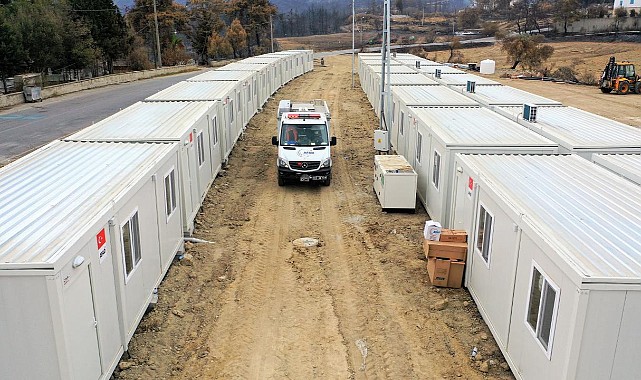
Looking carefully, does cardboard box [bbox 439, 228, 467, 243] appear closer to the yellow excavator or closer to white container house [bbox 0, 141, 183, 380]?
white container house [bbox 0, 141, 183, 380]

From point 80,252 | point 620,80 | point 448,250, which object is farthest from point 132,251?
A: point 620,80

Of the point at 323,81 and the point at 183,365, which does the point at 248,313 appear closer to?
the point at 183,365

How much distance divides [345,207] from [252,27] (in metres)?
78.0

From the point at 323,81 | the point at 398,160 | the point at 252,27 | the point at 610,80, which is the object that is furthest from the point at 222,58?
the point at 398,160

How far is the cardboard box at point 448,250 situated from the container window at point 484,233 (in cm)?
53

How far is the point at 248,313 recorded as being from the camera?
35.4ft

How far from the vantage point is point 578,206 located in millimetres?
9203

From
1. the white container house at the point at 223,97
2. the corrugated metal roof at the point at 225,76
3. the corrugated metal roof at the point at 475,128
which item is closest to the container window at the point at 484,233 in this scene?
the corrugated metal roof at the point at 475,128

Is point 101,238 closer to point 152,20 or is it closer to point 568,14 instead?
point 152,20

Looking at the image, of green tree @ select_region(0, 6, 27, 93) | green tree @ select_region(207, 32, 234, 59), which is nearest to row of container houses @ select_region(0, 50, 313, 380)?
→ green tree @ select_region(0, 6, 27, 93)

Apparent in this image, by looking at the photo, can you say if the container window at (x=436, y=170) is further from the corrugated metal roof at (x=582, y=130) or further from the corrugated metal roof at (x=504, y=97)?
the corrugated metal roof at (x=504, y=97)

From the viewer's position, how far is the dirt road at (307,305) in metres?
9.13

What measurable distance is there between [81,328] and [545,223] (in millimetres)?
6622

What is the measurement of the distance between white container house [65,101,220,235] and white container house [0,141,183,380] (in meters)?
0.97
